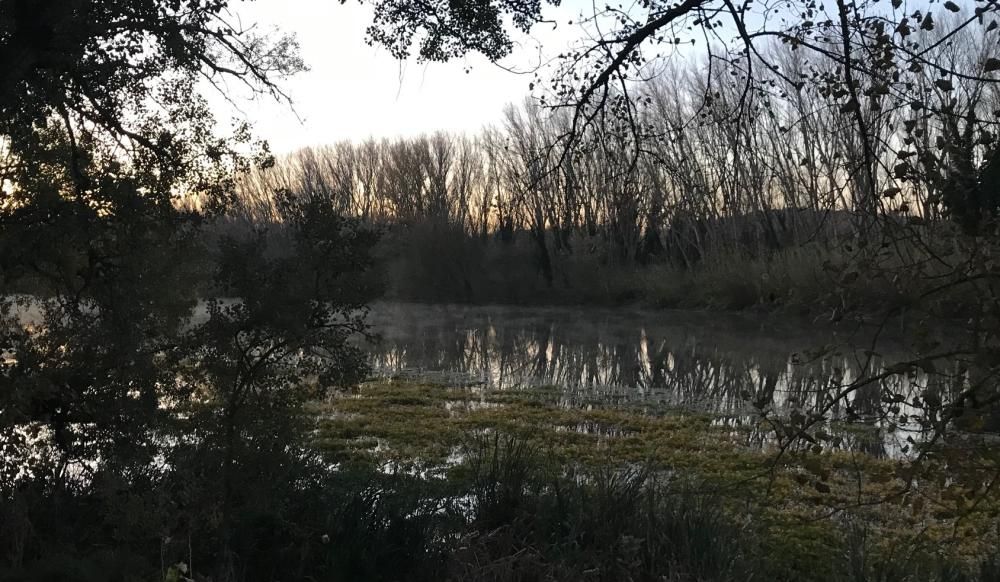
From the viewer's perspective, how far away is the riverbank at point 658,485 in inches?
159

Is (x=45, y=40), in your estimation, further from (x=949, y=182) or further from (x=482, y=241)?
(x=482, y=241)

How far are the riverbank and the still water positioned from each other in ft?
1.90

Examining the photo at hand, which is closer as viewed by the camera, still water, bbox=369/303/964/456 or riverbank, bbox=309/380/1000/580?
riverbank, bbox=309/380/1000/580

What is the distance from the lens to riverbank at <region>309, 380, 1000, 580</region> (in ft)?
13.2

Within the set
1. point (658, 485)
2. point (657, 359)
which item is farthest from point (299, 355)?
point (657, 359)

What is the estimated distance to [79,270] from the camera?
471 cm

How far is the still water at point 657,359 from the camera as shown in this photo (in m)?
9.58

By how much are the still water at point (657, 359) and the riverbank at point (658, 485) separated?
58 cm

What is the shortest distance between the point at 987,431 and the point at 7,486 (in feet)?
26.1

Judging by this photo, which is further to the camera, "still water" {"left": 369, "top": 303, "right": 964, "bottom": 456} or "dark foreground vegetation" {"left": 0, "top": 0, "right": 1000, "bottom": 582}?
"still water" {"left": 369, "top": 303, "right": 964, "bottom": 456}

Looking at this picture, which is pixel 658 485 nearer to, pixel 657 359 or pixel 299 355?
pixel 299 355

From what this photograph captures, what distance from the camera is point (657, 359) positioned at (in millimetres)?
14586

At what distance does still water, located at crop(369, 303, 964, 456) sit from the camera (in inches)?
377

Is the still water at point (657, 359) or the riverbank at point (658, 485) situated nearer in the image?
the riverbank at point (658, 485)
